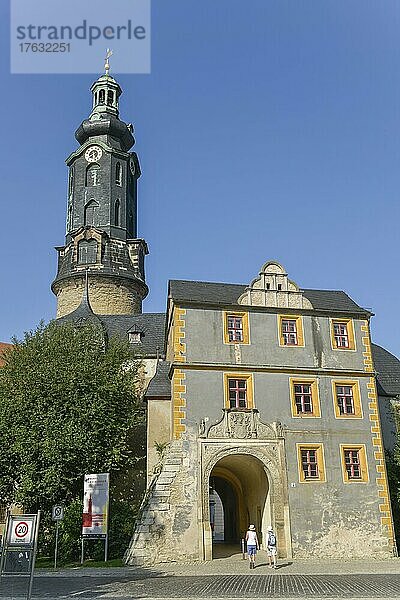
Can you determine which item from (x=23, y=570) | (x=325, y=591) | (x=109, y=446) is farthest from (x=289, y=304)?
(x=23, y=570)

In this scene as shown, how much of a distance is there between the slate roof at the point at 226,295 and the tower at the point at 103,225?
2088 centimetres

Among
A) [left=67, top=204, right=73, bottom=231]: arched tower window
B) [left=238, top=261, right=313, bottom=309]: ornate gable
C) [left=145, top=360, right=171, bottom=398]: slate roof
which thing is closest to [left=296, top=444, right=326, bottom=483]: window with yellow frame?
[left=238, top=261, right=313, bottom=309]: ornate gable

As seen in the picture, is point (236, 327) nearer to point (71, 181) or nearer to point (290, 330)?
point (290, 330)

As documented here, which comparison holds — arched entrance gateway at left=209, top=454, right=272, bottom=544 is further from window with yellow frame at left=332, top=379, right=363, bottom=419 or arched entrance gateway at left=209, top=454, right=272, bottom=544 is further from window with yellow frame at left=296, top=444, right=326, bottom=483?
window with yellow frame at left=332, top=379, right=363, bottom=419

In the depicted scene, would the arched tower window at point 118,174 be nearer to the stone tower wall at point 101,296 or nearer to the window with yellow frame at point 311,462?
the stone tower wall at point 101,296

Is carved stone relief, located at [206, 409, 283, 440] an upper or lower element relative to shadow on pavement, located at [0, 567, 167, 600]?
upper

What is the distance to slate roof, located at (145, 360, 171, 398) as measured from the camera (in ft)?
109

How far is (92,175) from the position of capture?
5706 cm

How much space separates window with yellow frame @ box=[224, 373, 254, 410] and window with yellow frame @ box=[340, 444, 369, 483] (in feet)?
15.4

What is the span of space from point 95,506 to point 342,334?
A: 45.6ft

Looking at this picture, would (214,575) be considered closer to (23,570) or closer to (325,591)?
(325,591)

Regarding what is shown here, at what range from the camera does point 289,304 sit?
30688 mm

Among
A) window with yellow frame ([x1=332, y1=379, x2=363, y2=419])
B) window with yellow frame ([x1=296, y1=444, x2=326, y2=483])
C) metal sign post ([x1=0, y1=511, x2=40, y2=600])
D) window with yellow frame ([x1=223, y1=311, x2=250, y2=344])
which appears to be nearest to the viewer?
metal sign post ([x1=0, y1=511, x2=40, y2=600])

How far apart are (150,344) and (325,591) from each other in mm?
25605
